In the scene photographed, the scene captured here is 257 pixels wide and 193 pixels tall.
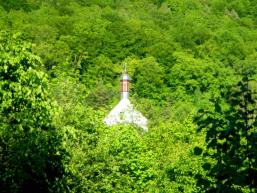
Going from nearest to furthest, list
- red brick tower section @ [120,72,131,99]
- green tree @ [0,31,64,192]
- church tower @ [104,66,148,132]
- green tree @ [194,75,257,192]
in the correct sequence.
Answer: green tree @ [194,75,257,192], green tree @ [0,31,64,192], church tower @ [104,66,148,132], red brick tower section @ [120,72,131,99]

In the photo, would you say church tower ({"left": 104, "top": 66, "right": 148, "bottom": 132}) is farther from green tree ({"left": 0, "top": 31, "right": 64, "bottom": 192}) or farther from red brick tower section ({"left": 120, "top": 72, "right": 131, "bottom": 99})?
green tree ({"left": 0, "top": 31, "right": 64, "bottom": 192})

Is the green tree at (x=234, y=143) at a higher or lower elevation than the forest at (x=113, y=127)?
lower

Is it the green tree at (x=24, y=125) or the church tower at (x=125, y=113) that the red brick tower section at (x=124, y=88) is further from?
the green tree at (x=24, y=125)

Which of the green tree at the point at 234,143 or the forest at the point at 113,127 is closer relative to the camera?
the green tree at the point at 234,143

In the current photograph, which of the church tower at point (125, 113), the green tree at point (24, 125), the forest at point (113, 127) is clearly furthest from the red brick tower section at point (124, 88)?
the green tree at point (24, 125)

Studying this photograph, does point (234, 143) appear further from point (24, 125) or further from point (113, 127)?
point (113, 127)

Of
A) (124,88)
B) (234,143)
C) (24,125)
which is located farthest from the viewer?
(124,88)

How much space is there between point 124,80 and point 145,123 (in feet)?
47.9

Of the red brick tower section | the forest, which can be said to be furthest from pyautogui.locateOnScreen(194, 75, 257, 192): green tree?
the red brick tower section

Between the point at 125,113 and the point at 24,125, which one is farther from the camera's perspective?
the point at 125,113

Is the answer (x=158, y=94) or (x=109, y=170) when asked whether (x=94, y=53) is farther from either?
(x=109, y=170)

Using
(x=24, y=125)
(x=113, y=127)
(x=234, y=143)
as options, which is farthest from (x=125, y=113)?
(x=234, y=143)

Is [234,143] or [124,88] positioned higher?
[124,88]

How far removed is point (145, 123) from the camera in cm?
7706
